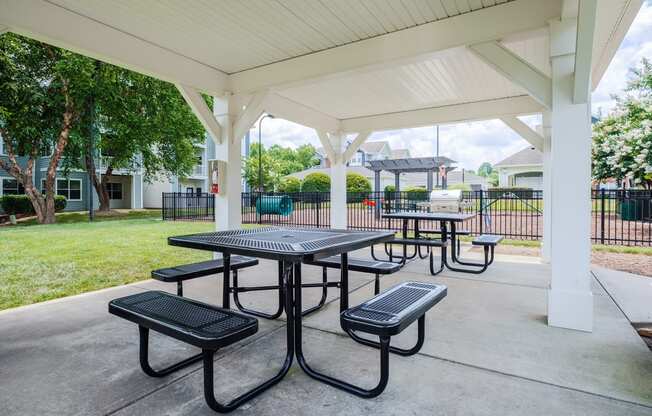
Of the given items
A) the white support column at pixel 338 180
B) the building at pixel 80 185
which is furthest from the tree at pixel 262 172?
the white support column at pixel 338 180

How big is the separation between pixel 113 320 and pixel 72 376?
101 centimetres

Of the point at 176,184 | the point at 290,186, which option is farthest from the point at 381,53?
the point at 176,184

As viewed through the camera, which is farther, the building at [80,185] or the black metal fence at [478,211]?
the building at [80,185]

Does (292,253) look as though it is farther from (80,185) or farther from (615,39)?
(80,185)

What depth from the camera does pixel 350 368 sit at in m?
2.23

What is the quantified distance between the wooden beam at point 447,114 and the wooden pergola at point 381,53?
108mm

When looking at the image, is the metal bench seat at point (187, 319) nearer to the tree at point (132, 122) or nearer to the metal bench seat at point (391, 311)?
the metal bench seat at point (391, 311)

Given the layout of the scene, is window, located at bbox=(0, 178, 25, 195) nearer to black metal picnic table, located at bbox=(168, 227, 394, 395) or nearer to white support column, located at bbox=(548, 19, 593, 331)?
black metal picnic table, located at bbox=(168, 227, 394, 395)

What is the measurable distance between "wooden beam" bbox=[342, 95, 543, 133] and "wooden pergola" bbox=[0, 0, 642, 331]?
11 centimetres

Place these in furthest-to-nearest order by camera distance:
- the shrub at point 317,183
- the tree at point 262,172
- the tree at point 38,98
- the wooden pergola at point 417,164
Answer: the tree at point 262,172, the shrub at point 317,183, the wooden pergola at point 417,164, the tree at point 38,98

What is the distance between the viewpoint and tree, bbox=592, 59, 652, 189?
9.04 m

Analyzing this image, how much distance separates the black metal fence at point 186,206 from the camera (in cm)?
1389

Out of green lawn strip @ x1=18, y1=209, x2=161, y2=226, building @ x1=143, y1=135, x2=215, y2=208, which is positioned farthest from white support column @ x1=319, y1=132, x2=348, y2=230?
building @ x1=143, y1=135, x2=215, y2=208

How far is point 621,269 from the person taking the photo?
209 inches
